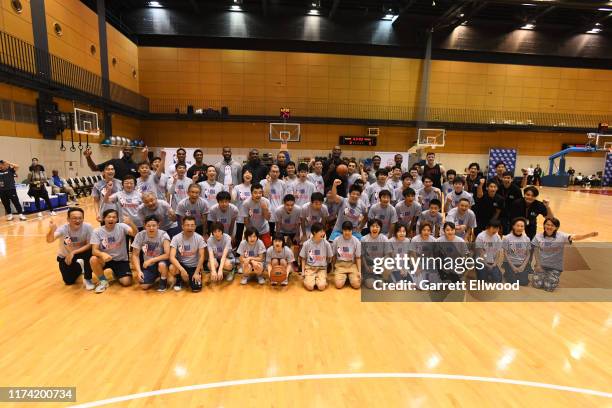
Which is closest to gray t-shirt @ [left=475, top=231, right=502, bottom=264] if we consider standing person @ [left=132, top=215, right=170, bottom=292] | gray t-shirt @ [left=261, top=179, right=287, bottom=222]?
gray t-shirt @ [left=261, top=179, right=287, bottom=222]

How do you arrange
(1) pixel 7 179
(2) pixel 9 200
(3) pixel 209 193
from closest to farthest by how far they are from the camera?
(3) pixel 209 193 → (1) pixel 7 179 → (2) pixel 9 200

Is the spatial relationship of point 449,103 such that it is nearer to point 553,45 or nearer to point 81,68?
point 553,45

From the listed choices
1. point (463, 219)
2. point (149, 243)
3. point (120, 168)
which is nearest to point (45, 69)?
point (120, 168)

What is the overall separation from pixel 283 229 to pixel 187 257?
1766 millimetres

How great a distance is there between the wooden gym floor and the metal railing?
10030mm

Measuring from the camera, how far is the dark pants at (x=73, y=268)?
517 centimetres

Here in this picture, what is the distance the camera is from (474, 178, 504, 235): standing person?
21.0ft

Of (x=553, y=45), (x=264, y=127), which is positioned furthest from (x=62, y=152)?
(x=553, y=45)

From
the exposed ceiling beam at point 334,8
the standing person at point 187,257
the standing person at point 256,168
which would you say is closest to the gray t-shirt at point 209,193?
the standing person at point 256,168

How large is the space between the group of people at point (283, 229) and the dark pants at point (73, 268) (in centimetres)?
2

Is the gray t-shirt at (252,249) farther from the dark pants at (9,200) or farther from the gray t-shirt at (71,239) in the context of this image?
the dark pants at (9,200)

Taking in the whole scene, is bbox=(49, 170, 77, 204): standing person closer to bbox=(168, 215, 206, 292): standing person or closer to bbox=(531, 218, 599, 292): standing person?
bbox=(168, 215, 206, 292): standing person

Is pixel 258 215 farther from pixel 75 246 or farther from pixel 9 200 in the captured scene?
pixel 9 200

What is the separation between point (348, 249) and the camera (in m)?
5.64
